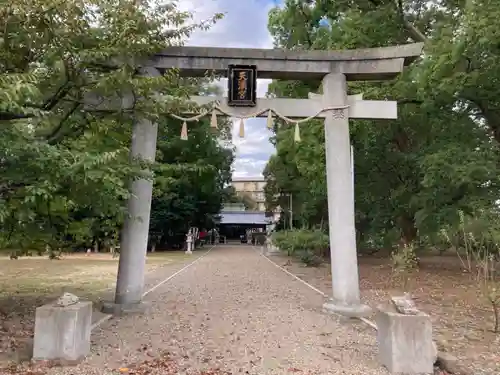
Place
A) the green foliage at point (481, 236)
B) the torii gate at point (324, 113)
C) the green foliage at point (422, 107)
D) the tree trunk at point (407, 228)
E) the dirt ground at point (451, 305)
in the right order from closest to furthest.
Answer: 1. the dirt ground at point (451, 305)
2. the torii gate at point (324, 113)
3. the green foliage at point (481, 236)
4. the green foliage at point (422, 107)
5. the tree trunk at point (407, 228)

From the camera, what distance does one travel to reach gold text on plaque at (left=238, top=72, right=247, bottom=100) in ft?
26.9

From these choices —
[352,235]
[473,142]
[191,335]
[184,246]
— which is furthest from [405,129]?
[184,246]

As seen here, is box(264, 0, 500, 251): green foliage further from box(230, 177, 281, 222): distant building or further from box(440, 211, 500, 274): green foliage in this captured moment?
box(230, 177, 281, 222): distant building

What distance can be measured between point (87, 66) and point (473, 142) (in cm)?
1181

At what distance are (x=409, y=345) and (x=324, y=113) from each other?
478cm

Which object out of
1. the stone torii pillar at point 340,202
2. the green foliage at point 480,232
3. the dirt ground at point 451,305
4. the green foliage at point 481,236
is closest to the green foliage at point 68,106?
the stone torii pillar at point 340,202

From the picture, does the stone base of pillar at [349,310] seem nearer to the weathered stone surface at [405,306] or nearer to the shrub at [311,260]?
the weathered stone surface at [405,306]

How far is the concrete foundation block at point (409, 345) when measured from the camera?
16.3 ft

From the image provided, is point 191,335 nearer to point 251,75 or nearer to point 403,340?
point 403,340

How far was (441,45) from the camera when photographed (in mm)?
11375

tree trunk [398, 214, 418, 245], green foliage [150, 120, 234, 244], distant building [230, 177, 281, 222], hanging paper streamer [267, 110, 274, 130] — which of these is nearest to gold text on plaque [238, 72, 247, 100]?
hanging paper streamer [267, 110, 274, 130]

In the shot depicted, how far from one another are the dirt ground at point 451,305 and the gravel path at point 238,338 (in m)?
1.26

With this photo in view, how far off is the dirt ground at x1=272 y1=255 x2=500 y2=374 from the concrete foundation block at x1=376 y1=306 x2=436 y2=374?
0.72 m

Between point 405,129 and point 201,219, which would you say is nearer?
point 405,129
